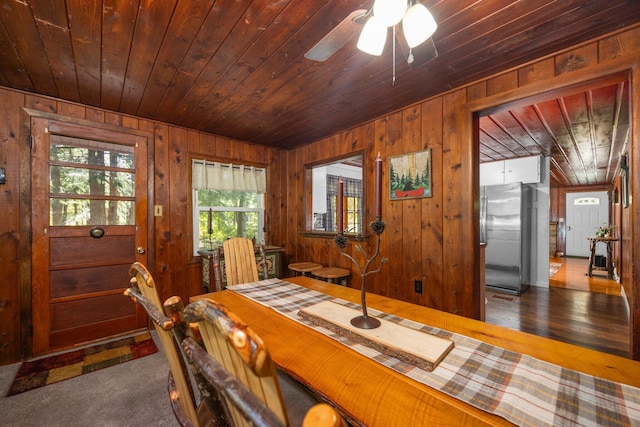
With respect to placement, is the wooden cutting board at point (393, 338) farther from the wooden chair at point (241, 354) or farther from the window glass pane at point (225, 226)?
the window glass pane at point (225, 226)

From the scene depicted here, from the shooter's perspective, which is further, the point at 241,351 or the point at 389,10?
the point at 389,10

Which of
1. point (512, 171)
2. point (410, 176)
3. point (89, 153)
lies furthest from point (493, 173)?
point (89, 153)

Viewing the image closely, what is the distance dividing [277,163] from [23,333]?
3153 mm

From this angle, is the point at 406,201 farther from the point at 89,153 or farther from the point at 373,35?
the point at 89,153

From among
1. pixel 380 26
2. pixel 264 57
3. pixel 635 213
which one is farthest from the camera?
pixel 264 57

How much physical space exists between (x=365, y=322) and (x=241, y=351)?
75 centimetres

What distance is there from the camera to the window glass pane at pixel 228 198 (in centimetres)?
331

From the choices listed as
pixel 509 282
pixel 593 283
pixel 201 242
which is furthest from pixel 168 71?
pixel 593 283

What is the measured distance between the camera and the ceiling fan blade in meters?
1.11

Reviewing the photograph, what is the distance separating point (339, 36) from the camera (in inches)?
48.3

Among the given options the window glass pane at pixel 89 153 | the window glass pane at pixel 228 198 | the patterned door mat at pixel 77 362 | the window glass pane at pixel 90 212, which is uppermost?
the window glass pane at pixel 89 153

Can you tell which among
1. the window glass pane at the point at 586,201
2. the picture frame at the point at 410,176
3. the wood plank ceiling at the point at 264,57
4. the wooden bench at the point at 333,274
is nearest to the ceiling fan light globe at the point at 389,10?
the wood plank ceiling at the point at 264,57

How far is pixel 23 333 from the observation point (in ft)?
7.25

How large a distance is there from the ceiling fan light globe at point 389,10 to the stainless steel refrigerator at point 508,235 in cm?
448
